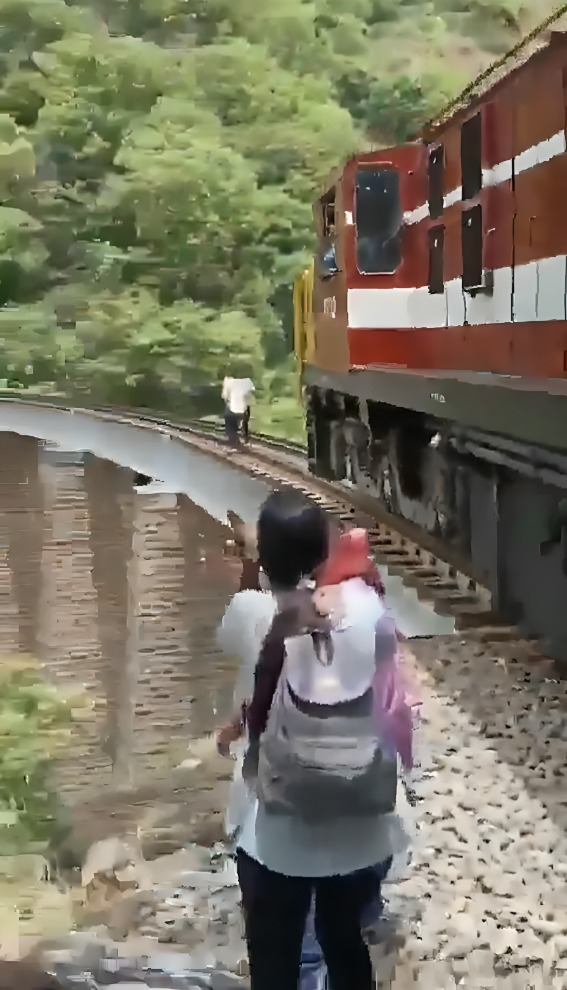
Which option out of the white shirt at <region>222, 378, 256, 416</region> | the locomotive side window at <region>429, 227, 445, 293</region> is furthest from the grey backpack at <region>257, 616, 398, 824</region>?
the white shirt at <region>222, 378, 256, 416</region>

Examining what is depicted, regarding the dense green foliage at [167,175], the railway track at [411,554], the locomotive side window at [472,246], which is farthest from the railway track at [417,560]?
the dense green foliage at [167,175]

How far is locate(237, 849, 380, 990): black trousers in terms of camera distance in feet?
5.09

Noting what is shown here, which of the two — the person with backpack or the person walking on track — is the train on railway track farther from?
the person with backpack

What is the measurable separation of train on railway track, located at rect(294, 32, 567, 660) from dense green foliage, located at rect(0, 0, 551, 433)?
2.14ft

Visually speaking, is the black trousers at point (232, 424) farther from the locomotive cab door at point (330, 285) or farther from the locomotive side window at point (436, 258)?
A: the locomotive side window at point (436, 258)

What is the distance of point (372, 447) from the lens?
4121 mm

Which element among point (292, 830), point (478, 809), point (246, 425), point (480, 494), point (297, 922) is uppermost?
point (246, 425)

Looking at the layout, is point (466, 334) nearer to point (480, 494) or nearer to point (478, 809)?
point (480, 494)

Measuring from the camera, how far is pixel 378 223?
432cm

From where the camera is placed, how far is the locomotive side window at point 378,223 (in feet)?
13.9

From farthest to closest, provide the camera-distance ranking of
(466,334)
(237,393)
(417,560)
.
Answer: (237,393) < (466,334) < (417,560)

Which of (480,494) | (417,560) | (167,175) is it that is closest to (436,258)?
(480,494)

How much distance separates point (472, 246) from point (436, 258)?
1.58 feet

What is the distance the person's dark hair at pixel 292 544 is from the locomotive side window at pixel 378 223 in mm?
2925
